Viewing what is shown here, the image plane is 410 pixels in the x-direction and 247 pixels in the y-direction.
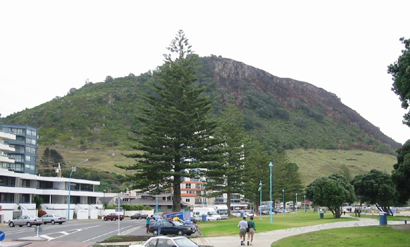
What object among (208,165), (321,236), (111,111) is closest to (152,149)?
(208,165)

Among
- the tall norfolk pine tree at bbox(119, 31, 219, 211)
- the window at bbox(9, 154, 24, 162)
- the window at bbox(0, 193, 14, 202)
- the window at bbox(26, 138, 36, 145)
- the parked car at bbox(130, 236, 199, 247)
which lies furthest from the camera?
the window at bbox(26, 138, 36, 145)

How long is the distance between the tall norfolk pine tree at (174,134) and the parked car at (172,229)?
1438 centimetres

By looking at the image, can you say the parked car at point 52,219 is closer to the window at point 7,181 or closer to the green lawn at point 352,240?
the window at point 7,181

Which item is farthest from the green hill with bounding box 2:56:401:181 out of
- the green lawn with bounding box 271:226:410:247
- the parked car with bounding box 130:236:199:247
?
the parked car with bounding box 130:236:199:247

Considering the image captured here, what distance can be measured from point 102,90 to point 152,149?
158397 mm

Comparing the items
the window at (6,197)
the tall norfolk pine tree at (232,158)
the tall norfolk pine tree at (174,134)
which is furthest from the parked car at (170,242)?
the window at (6,197)

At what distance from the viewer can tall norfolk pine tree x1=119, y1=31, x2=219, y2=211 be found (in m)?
45.3

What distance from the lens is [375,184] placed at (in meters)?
51.8

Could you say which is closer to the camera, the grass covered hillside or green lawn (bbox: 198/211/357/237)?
green lawn (bbox: 198/211/357/237)

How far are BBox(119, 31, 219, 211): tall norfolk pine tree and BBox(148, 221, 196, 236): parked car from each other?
14.4 m

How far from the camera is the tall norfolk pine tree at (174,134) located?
45.3 metres

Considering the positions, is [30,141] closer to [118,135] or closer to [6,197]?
[6,197]

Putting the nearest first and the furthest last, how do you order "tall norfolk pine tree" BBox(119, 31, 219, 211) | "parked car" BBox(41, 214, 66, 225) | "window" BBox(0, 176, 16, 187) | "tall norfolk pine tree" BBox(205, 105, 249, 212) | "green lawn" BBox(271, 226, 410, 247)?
"green lawn" BBox(271, 226, 410, 247), "tall norfolk pine tree" BBox(119, 31, 219, 211), "parked car" BBox(41, 214, 66, 225), "window" BBox(0, 176, 16, 187), "tall norfolk pine tree" BBox(205, 105, 249, 212)

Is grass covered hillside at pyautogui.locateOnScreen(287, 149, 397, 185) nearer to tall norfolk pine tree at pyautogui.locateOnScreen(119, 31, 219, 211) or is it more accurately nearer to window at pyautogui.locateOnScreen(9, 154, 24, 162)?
window at pyautogui.locateOnScreen(9, 154, 24, 162)
